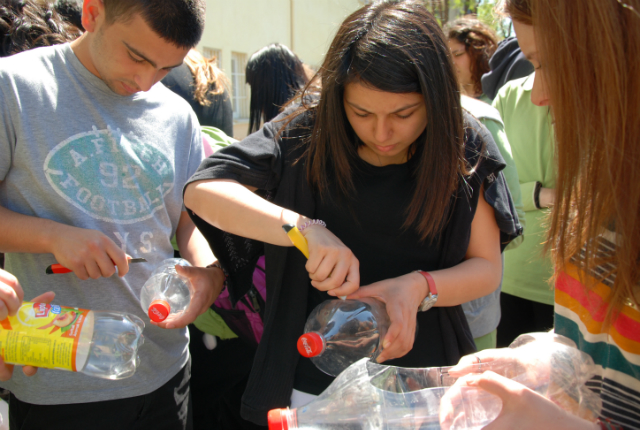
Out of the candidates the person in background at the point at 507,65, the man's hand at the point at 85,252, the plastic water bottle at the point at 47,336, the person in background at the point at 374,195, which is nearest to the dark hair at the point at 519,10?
the person in background at the point at 374,195

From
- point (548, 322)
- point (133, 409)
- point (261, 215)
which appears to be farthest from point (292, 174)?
point (548, 322)

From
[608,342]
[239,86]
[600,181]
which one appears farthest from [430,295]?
[239,86]

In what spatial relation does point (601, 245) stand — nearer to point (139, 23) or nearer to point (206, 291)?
point (206, 291)

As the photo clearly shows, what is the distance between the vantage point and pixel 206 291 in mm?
1719

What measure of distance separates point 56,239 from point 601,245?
5.04ft

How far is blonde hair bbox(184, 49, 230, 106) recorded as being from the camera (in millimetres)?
3047

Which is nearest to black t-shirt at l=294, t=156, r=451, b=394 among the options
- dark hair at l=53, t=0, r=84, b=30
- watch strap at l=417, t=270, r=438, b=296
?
watch strap at l=417, t=270, r=438, b=296

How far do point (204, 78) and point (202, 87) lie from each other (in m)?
0.09

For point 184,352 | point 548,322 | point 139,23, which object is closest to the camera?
point 139,23

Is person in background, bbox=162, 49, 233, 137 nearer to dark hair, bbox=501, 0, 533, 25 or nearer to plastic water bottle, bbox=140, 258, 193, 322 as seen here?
plastic water bottle, bbox=140, 258, 193, 322

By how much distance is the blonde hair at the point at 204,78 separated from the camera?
305 centimetres

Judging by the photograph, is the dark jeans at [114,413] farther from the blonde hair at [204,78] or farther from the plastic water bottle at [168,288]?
the blonde hair at [204,78]

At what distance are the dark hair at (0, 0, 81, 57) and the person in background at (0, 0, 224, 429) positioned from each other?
2.38 feet

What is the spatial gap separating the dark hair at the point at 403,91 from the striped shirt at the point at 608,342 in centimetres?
48
